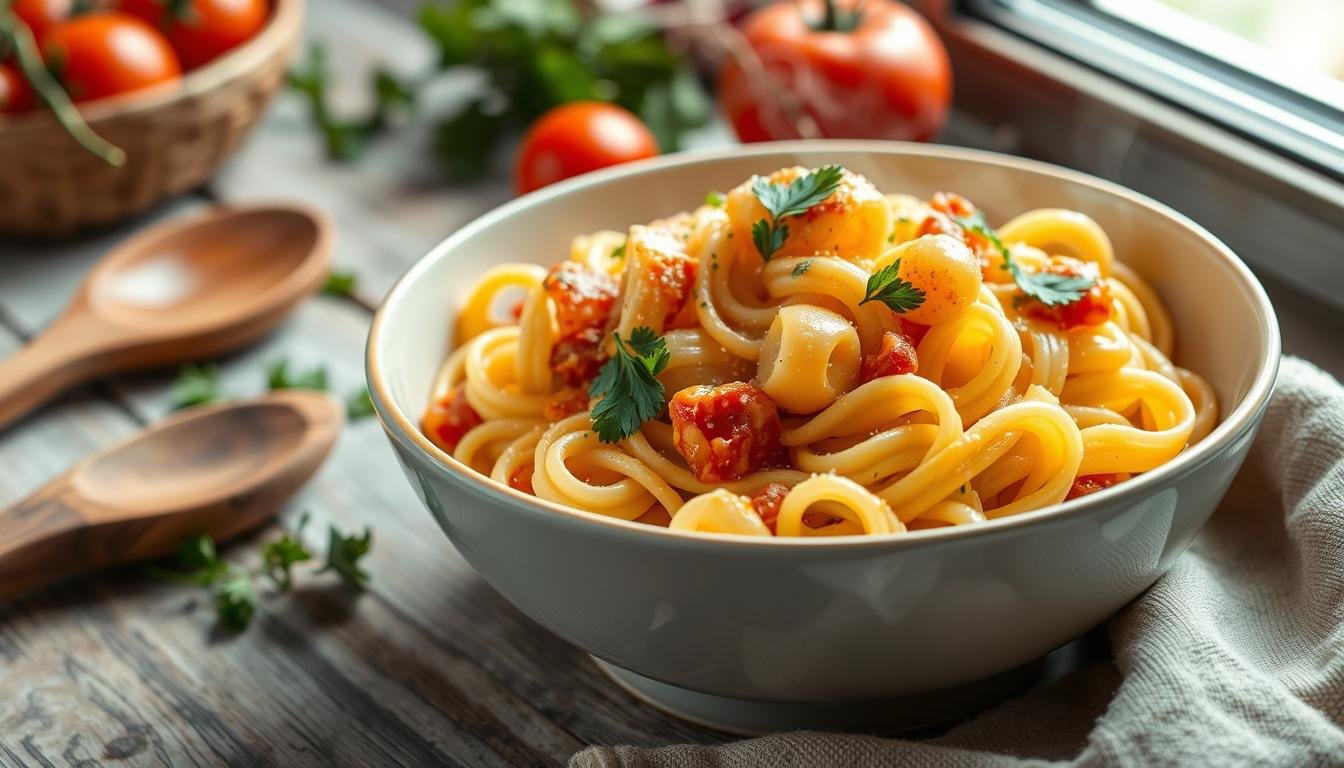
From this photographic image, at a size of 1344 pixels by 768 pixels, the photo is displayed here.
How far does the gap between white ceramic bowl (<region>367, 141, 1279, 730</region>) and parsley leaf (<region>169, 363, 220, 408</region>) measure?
3.34 feet

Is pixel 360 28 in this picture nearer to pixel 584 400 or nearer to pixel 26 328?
pixel 26 328

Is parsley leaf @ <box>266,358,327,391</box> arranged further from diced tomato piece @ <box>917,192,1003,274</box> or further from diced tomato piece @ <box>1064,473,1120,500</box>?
diced tomato piece @ <box>1064,473,1120,500</box>

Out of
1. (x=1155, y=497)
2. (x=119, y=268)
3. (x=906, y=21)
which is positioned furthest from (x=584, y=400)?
(x=906, y=21)

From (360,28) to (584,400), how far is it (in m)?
3.51

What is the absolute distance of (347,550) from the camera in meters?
2.58

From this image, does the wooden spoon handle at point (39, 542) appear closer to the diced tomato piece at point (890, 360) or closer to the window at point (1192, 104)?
the diced tomato piece at point (890, 360)

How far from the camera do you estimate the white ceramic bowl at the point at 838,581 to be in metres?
1.72

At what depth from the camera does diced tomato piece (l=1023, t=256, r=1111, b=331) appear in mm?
2303

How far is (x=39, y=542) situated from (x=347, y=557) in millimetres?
591

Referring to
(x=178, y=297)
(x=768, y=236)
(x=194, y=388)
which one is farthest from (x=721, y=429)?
(x=178, y=297)

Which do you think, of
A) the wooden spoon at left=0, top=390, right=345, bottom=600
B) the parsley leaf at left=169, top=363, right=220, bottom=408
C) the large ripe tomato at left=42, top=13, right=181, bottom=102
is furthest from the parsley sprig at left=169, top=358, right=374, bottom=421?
the large ripe tomato at left=42, top=13, right=181, bottom=102

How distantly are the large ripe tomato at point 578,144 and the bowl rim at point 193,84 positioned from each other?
0.83 metres

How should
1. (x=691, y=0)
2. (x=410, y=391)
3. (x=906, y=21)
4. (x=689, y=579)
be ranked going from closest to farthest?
(x=689, y=579)
(x=410, y=391)
(x=906, y=21)
(x=691, y=0)

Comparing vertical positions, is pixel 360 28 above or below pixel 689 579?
below
